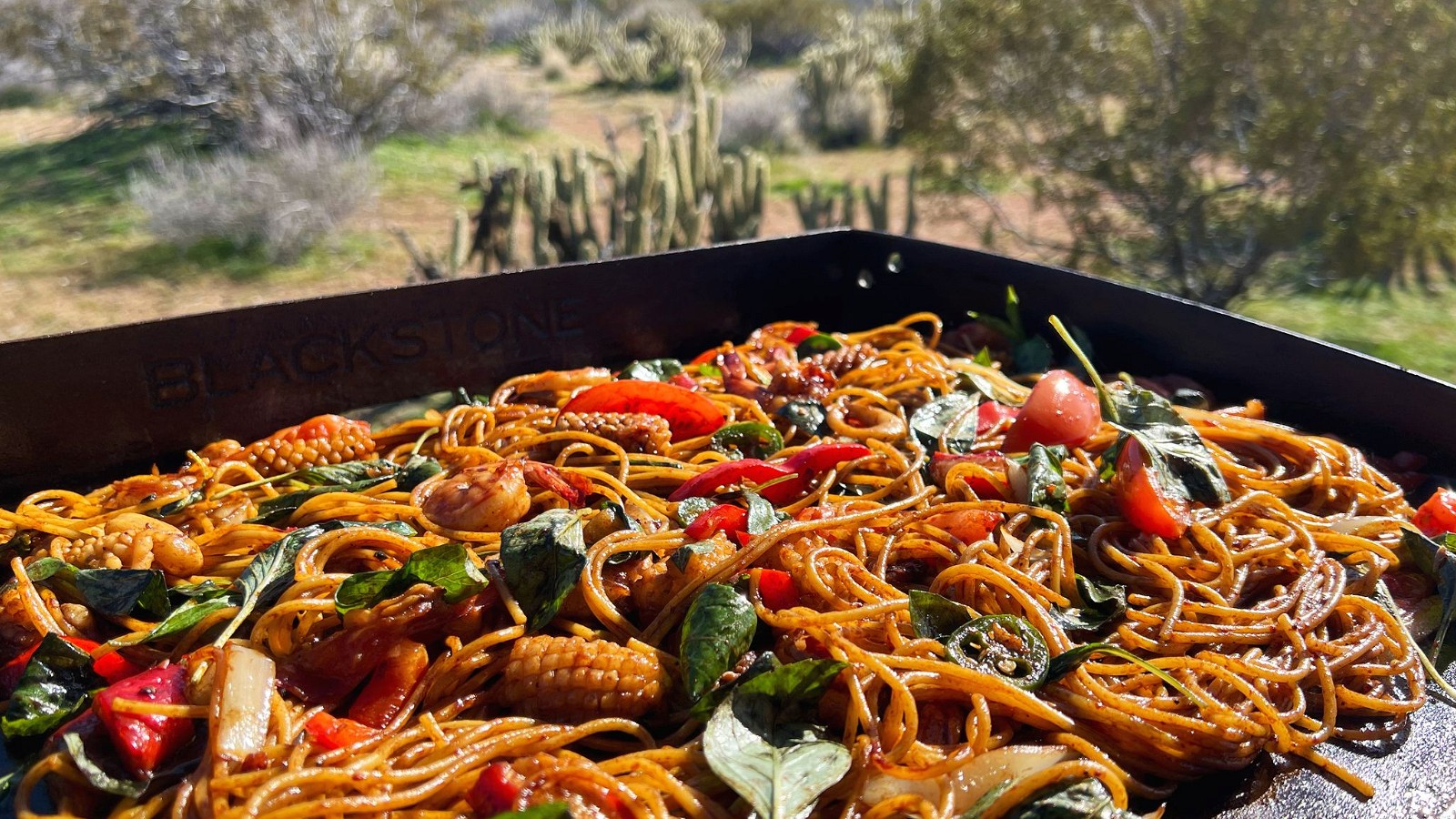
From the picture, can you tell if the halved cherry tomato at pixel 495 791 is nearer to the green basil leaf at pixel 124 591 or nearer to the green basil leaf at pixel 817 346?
the green basil leaf at pixel 124 591

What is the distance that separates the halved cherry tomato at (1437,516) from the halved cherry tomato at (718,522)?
2210mm

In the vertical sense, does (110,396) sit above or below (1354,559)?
above

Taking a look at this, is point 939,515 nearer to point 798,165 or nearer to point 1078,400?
point 1078,400

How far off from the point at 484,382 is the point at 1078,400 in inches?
101

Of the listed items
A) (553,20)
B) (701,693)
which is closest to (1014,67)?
(701,693)

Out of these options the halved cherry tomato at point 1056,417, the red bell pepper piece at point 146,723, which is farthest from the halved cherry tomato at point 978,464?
the red bell pepper piece at point 146,723

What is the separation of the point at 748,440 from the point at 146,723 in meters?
2.11

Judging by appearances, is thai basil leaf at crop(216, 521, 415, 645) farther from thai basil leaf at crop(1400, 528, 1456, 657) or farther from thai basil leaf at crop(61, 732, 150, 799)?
thai basil leaf at crop(1400, 528, 1456, 657)

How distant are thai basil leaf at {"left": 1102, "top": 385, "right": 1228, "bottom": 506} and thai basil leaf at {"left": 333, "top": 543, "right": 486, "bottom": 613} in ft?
6.77

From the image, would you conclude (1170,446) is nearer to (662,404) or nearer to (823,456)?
(823,456)

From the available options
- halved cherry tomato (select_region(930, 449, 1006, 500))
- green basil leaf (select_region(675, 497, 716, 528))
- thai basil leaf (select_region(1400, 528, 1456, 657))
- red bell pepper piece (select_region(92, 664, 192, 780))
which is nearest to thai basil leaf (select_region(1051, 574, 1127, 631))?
halved cherry tomato (select_region(930, 449, 1006, 500))

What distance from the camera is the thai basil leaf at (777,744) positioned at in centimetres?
202

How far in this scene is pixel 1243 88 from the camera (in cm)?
921

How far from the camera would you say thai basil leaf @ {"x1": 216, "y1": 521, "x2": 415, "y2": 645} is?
2.56 meters
